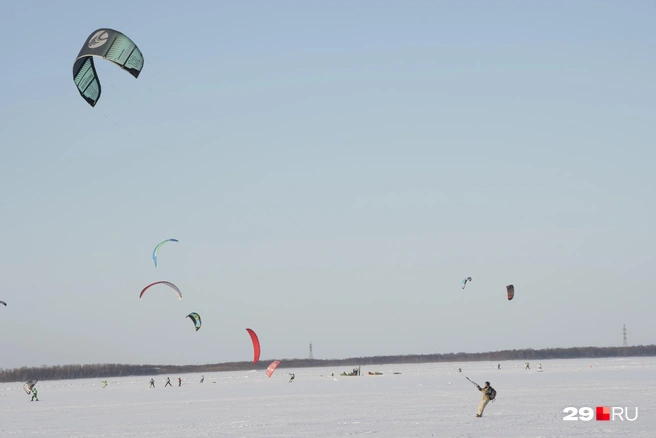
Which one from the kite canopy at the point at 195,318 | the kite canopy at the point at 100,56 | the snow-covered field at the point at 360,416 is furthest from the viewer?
the kite canopy at the point at 195,318

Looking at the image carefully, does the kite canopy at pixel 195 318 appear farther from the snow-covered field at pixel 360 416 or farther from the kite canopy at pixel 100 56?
the kite canopy at pixel 100 56

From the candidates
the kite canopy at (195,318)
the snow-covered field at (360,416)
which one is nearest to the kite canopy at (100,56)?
the snow-covered field at (360,416)

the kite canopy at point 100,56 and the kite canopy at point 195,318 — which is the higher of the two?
the kite canopy at point 100,56

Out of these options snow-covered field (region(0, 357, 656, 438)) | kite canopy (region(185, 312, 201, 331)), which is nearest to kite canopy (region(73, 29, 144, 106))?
snow-covered field (region(0, 357, 656, 438))

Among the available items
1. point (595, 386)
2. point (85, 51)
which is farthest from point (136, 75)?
point (595, 386)

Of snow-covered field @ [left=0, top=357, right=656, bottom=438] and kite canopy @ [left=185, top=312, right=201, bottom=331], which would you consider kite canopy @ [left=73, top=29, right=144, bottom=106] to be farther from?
kite canopy @ [left=185, top=312, right=201, bottom=331]

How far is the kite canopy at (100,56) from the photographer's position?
43.2 ft

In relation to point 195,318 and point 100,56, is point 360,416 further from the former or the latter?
point 195,318

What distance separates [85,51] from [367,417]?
28.3ft

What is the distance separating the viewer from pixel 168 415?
17469mm

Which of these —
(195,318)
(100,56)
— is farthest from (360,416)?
(195,318)

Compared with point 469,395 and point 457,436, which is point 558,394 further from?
point 457,436

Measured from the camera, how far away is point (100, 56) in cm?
1313

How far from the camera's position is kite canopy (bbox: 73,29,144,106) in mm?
13172
